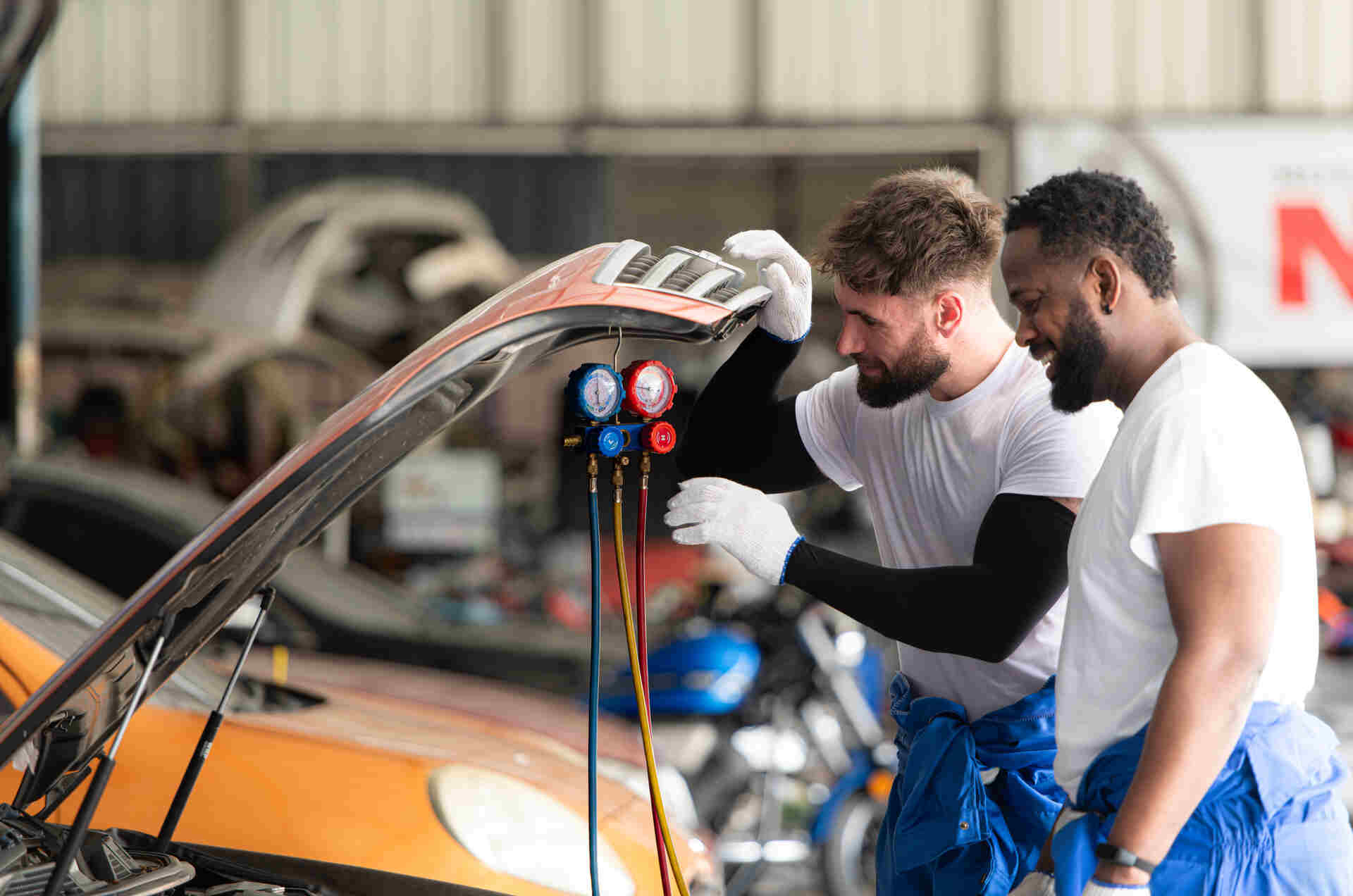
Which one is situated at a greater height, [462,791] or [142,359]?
[142,359]

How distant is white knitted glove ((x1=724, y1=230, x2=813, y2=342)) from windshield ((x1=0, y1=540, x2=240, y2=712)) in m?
1.38

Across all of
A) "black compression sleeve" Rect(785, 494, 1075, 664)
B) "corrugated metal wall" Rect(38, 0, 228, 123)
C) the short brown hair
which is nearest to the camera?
"black compression sleeve" Rect(785, 494, 1075, 664)

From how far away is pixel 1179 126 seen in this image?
8.64 meters

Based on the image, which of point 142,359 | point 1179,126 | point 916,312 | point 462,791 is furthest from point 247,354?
Result: point 916,312

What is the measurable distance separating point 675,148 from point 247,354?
132 inches

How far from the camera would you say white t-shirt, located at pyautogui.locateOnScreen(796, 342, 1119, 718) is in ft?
6.35

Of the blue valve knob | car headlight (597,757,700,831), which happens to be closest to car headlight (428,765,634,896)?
car headlight (597,757,700,831)

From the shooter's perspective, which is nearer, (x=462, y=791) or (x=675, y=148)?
(x=462, y=791)

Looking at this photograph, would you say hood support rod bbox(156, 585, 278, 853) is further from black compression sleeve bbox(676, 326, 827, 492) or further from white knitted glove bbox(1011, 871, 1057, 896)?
white knitted glove bbox(1011, 871, 1057, 896)

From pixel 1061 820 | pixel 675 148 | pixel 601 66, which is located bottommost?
pixel 1061 820

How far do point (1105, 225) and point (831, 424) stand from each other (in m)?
0.70

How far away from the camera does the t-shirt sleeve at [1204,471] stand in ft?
5.07

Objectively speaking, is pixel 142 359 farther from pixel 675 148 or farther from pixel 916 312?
pixel 916 312

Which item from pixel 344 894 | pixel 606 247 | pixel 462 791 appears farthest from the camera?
pixel 462 791
